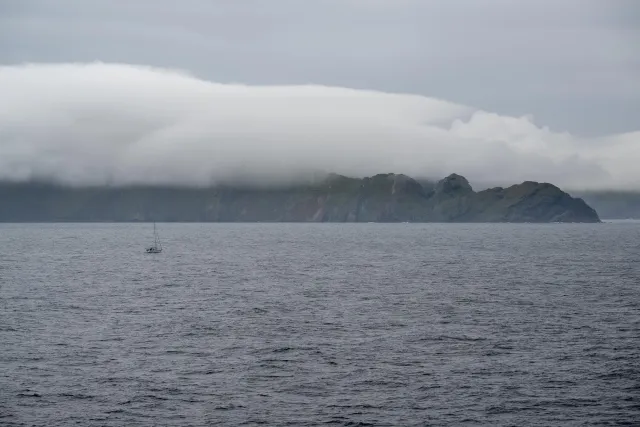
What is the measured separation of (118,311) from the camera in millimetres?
93625

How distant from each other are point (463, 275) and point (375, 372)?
290 feet

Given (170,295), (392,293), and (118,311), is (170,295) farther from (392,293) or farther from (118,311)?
(392,293)

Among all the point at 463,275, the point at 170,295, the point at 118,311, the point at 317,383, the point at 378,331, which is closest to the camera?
the point at 317,383

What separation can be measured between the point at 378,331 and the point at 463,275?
69635 mm

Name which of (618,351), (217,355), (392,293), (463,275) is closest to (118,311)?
(217,355)

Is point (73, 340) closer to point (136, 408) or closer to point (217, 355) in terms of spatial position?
point (217, 355)

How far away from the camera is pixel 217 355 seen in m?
65.2

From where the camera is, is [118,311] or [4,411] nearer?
[4,411]

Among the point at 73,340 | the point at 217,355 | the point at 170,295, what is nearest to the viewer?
the point at 217,355

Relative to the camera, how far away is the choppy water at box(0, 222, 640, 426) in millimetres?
49125

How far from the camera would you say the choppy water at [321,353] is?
49.1 metres

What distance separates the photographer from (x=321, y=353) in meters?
65.9

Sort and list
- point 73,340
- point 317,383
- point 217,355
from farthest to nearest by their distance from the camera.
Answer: point 73,340 < point 217,355 < point 317,383

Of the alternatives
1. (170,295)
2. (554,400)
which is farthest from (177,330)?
(554,400)
